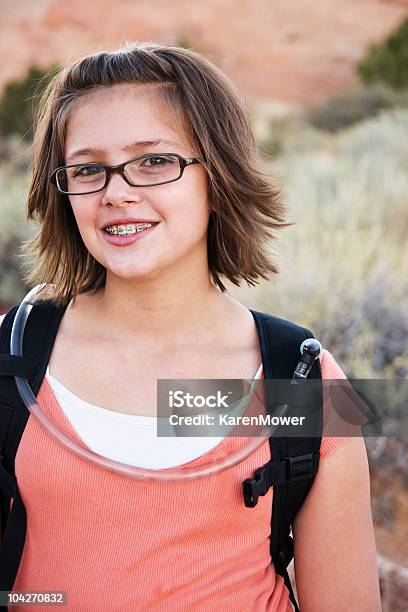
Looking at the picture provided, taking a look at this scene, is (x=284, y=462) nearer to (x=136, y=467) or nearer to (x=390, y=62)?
(x=136, y=467)

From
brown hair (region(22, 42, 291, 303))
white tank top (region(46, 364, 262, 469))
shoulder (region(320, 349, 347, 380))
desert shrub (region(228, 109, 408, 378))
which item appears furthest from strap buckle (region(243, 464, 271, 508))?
desert shrub (region(228, 109, 408, 378))

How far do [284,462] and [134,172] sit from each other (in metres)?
0.69

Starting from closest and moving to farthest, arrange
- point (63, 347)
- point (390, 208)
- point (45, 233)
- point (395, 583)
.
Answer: point (63, 347) → point (45, 233) → point (395, 583) → point (390, 208)

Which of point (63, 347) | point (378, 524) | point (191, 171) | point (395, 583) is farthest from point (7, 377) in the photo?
point (378, 524)

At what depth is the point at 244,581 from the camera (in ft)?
5.37

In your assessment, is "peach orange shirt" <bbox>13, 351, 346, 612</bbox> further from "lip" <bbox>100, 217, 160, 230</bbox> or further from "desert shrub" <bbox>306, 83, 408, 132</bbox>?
"desert shrub" <bbox>306, 83, 408, 132</bbox>

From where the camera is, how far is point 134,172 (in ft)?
5.23

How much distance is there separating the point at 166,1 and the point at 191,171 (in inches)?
1038

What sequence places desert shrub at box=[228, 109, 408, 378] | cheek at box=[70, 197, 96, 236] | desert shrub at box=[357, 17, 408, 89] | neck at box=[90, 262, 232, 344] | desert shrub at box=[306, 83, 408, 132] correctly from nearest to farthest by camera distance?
1. cheek at box=[70, 197, 96, 236]
2. neck at box=[90, 262, 232, 344]
3. desert shrub at box=[228, 109, 408, 378]
4. desert shrub at box=[306, 83, 408, 132]
5. desert shrub at box=[357, 17, 408, 89]

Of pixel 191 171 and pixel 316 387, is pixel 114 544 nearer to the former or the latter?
pixel 316 387

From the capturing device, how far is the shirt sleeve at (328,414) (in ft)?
5.30

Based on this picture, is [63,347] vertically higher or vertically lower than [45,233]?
lower

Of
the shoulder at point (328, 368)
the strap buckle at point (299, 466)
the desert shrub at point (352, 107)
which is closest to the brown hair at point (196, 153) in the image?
the shoulder at point (328, 368)

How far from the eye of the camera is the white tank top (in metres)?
1.57
